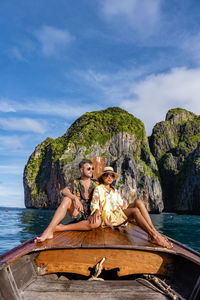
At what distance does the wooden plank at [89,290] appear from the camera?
83.0 inches

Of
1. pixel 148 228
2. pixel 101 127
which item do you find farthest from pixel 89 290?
pixel 101 127

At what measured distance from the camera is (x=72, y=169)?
5353cm

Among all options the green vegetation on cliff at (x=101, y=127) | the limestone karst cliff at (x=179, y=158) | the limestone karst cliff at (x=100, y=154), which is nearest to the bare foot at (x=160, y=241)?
the limestone karst cliff at (x=100, y=154)

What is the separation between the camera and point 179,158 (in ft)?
224

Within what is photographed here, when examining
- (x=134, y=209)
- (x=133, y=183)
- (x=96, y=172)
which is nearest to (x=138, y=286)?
(x=134, y=209)

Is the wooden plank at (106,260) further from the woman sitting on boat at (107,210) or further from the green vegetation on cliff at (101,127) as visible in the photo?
the green vegetation on cliff at (101,127)

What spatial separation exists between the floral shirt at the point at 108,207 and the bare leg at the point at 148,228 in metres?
0.20

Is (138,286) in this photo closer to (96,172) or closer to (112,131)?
(96,172)

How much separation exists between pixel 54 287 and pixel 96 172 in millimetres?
3578

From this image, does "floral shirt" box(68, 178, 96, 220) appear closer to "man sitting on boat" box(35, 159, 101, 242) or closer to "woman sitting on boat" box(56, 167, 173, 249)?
"man sitting on boat" box(35, 159, 101, 242)

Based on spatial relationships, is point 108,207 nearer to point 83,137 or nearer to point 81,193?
point 81,193

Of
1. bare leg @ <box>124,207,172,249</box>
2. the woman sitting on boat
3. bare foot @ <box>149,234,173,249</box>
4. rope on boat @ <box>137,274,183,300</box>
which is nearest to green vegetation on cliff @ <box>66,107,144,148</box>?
the woman sitting on boat

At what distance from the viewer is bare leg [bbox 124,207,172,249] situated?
2.88 m

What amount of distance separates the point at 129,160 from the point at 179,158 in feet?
69.4
